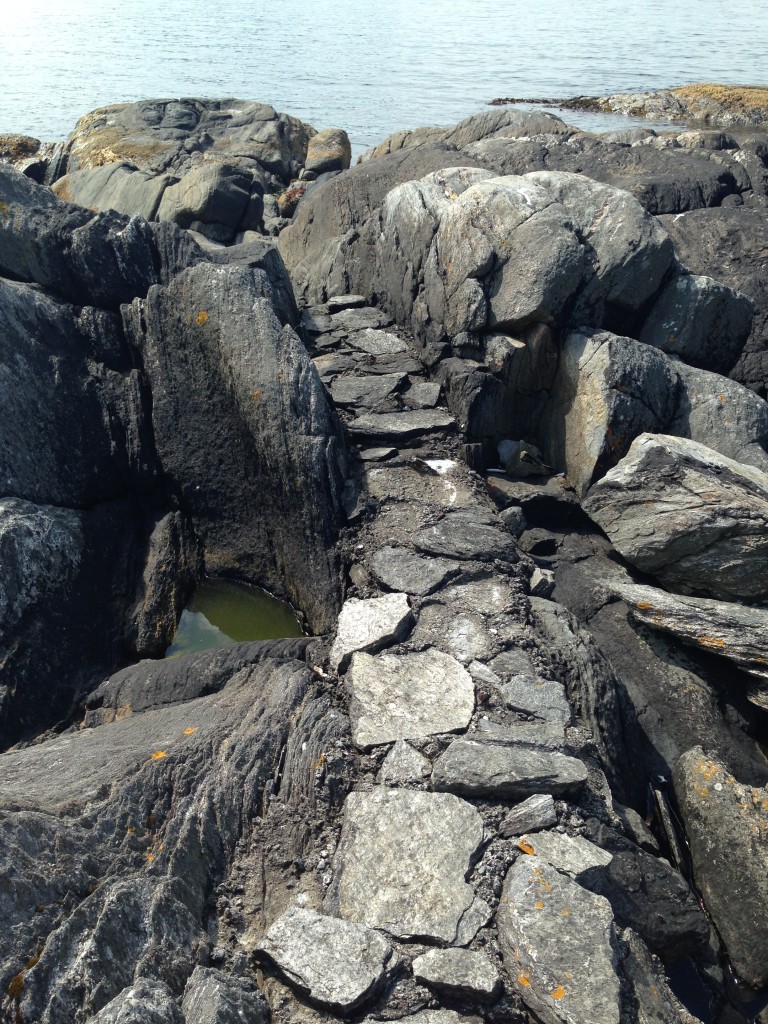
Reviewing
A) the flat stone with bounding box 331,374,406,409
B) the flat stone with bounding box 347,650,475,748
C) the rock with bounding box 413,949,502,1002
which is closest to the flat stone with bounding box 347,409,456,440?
the flat stone with bounding box 331,374,406,409

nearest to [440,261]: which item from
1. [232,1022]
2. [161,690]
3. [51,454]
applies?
[51,454]

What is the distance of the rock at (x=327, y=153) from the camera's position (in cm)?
2725

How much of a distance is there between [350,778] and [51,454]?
5087mm

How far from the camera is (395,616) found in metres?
7.55

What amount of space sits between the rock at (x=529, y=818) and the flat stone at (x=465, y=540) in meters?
3.15

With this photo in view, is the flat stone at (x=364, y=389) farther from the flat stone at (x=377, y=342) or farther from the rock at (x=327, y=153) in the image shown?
the rock at (x=327, y=153)

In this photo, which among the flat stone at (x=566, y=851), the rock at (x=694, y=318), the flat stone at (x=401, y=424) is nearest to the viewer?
the flat stone at (x=566, y=851)

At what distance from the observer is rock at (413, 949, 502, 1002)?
15.1 ft

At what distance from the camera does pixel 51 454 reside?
349 inches

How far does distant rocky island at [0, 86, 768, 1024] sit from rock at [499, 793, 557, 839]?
0.08 feet

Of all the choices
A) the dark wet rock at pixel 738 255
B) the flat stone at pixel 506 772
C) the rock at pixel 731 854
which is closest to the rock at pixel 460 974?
the flat stone at pixel 506 772

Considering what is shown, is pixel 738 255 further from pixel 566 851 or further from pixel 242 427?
pixel 566 851

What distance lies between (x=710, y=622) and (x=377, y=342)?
6297 mm

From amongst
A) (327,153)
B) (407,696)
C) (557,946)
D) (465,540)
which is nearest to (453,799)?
(407,696)
